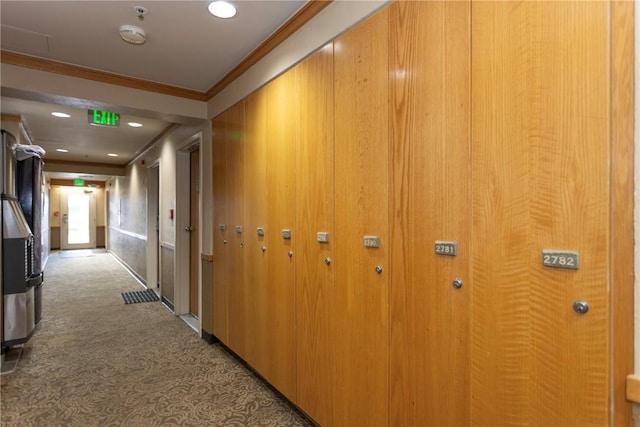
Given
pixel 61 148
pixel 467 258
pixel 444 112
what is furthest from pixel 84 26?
pixel 61 148

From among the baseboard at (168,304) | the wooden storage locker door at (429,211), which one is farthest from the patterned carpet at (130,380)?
the wooden storage locker door at (429,211)

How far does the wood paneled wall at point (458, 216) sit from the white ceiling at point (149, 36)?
0.50m

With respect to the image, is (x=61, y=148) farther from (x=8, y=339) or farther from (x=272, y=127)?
(x=272, y=127)

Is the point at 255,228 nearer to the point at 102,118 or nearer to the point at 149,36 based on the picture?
the point at 149,36

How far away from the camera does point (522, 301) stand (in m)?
1.08

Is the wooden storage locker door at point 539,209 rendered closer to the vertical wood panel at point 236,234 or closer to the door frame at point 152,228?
the vertical wood panel at point 236,234

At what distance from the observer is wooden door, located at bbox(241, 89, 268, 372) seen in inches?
98.2

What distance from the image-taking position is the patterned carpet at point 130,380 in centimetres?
219

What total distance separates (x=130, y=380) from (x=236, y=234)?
4.70 ft

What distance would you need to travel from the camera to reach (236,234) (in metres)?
2.90

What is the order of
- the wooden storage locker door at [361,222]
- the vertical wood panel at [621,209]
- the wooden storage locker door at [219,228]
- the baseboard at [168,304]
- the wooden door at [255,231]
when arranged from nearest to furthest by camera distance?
1. the vertical wood panel at [621,209]
2. the wooden storage locker door at [361,222]
3. the wooden door at [255,231]
4. the wooden storage locker door at [219,228]
5. the baseboard at [168,304]

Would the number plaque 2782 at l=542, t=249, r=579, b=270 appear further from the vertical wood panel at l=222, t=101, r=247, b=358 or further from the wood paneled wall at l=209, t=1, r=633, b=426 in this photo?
the vertical wood panel at l=222, t=101, r=247, b=358

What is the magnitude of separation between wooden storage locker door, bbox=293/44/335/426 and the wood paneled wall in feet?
0.04

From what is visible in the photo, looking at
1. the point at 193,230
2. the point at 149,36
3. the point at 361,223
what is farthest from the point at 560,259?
the point at 193,230
